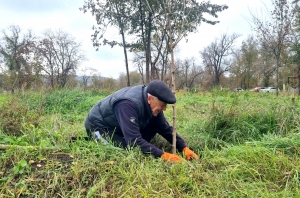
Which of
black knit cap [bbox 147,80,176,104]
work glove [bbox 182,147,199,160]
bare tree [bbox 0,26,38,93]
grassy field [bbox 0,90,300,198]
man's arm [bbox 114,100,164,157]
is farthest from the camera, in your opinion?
bare tree [bbox 0,26,38,93]

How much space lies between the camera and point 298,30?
18.1 m

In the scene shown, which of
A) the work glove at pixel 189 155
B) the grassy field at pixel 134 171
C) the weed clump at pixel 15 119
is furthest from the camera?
the weed clump at pixel 15 119

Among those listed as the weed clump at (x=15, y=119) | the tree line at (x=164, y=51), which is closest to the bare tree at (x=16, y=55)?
the tree line at (x=164, y=51)

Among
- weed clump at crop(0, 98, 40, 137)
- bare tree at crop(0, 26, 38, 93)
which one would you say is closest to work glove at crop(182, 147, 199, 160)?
weed clump at crop(0, 98, 40, 137)

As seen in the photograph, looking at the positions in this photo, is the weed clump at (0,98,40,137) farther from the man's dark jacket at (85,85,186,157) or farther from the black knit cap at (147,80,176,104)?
the black knit cap at (147,80,176,104)

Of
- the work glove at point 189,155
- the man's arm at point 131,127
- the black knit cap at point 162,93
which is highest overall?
the black knit cap at point 162,93

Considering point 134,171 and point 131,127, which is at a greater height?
point 131,127

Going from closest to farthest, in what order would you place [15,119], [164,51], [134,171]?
[134,171] < [15,119] < [164,51]

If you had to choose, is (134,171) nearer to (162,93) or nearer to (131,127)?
(131,127)

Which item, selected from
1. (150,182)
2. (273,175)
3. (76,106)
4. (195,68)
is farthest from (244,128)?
(195,68)

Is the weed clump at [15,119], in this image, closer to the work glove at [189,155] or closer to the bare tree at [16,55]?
the work glove at [189,155]

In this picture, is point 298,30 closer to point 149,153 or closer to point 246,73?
point 149,153

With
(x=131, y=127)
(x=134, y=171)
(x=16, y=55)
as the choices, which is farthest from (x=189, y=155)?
(x=16, y=55)

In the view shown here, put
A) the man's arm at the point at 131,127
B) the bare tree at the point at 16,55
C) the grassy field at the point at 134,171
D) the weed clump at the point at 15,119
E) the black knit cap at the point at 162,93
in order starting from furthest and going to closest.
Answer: the bare tree at the point at 16,55 → the weed clump at the point at 15,119 → the black knit cap at the point at 162,93 → the man's arm at the point at 131,127 → the grassy field at the point at 134,171
